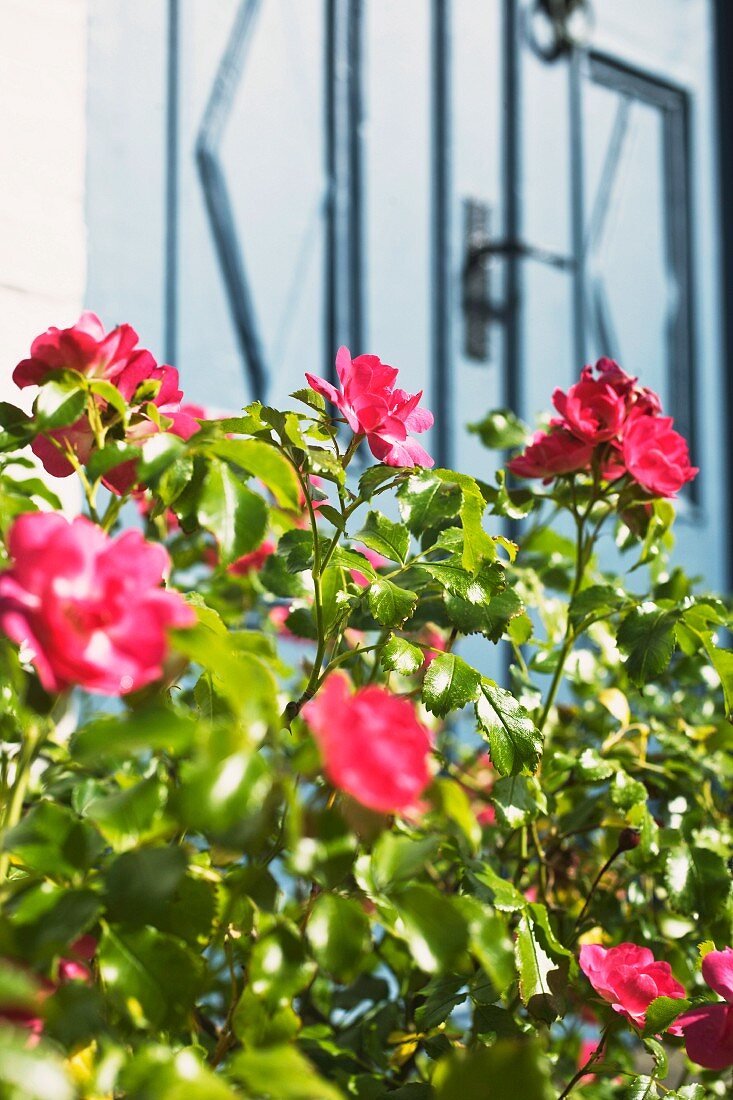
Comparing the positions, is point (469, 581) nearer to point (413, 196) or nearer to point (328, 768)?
point (328, 768)

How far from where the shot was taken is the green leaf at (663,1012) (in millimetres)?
676

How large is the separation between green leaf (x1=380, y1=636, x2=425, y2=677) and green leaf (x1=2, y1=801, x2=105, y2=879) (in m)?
0.23

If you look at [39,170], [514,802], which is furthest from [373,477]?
[39,170]

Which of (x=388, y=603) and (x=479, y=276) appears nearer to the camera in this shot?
(x=388, y=603)

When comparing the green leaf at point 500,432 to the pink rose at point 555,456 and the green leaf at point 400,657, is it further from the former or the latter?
the green leaf at point 400,657

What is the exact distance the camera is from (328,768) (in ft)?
1.38

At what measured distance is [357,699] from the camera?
17.2 inches

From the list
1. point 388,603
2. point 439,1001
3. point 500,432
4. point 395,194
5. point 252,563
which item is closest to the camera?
point 388,603

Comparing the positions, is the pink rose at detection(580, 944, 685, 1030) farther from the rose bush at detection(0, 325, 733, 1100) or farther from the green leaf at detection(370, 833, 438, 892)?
the green leaf at detection(370, 833, 438, 892)

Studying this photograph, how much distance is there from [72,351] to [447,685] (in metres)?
0.31

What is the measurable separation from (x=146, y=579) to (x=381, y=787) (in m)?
0.13

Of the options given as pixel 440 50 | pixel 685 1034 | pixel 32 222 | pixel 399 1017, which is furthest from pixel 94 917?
pixel 440 50

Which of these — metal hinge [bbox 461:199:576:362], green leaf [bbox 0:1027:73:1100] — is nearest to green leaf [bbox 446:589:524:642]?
green leaf [bbox 0:1027:73:1100]

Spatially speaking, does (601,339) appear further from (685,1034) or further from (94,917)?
(94,917)
